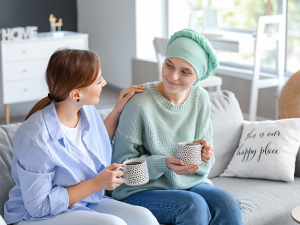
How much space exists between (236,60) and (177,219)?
3.33 metres

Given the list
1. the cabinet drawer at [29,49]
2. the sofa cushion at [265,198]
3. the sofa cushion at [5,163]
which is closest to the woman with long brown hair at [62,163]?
the sofa cushion at [5,163]

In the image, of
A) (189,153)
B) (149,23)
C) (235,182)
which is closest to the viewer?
(189,153)

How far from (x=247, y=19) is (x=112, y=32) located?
2.04 m

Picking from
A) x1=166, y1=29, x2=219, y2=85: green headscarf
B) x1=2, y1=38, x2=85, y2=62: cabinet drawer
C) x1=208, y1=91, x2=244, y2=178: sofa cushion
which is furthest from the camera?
x1=2, y1=38, x2=85, y2=62: cabinet drawer

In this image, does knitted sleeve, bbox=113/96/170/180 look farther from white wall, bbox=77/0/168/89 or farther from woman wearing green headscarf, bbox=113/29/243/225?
white wall, bbox=77/0/168/89

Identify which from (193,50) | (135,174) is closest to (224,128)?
(193,50)

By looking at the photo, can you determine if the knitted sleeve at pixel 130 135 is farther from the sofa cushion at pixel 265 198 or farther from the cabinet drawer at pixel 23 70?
the cabinet drawer at pixel 23 70

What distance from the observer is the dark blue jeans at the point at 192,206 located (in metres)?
1.40

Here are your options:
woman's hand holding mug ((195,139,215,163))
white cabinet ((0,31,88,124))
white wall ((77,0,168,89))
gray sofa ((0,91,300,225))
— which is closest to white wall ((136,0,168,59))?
white wall ((77,0,168,89))

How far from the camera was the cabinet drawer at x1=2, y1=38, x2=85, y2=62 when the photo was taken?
400cm

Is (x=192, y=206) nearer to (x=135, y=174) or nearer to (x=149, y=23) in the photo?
(x=135, y=174)

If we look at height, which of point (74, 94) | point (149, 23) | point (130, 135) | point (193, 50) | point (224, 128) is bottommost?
point (224, 128)

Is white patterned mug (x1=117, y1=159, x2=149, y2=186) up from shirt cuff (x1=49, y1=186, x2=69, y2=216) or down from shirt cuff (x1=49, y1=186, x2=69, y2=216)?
up

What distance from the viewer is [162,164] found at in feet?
4.86
